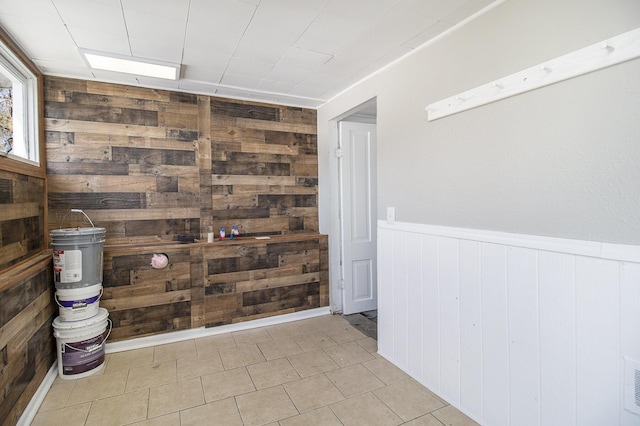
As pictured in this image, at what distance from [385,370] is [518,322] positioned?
1.18 metres

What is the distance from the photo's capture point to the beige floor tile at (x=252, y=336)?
307cm

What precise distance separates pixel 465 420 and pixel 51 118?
3.89 meters

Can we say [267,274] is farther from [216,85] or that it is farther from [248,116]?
[216,85]

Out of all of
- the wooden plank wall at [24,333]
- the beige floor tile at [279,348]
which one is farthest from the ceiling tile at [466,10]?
the wooden plank wall at [24,333]

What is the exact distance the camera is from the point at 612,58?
1309 mm

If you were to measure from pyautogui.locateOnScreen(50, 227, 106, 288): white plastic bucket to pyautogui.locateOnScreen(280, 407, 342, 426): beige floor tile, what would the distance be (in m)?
1.84

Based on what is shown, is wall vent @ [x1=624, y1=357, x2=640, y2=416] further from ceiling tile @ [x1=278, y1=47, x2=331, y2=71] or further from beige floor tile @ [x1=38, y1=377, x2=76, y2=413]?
beige floor tile @ [x1=38, y1=377, x2=76, y2=413]

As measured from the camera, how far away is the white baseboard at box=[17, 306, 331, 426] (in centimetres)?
204

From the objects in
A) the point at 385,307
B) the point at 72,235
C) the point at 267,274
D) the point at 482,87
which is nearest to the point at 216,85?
the point at 72,235

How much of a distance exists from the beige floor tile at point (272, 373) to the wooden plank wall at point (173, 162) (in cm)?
141

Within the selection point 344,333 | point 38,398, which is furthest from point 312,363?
point 38,398

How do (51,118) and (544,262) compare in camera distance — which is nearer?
(544,262)

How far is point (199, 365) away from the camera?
2.63 m

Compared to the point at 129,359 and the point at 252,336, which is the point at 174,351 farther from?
the point at 252,336
